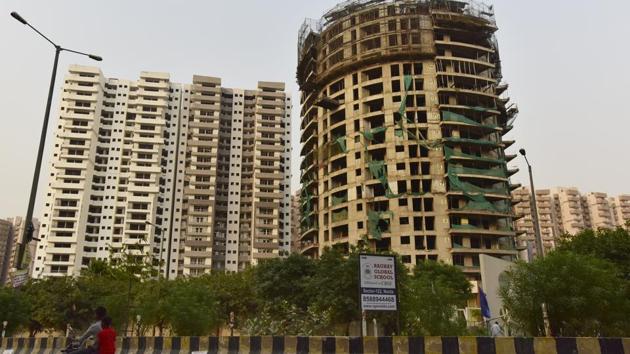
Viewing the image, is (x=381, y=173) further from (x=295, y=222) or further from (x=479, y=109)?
(x=295, y=222)

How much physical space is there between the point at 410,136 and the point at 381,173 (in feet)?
20.4

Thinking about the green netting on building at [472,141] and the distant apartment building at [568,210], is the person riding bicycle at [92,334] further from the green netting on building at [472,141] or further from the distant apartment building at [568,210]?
the distant apartment building at [568,210]

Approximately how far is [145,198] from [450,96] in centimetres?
6189

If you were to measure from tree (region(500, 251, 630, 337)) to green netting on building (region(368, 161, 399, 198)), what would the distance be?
32659 millimetres

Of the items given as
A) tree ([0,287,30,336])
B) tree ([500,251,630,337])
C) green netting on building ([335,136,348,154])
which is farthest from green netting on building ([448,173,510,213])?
tree ([0,287,30,336])

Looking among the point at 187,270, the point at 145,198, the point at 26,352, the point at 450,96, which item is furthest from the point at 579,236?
the point at 145,198

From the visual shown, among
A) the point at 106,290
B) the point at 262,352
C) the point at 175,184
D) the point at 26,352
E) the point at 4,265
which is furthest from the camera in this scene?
the point at 4,265

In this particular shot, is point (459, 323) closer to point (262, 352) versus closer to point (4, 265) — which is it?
point (262, 352)

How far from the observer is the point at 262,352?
13.5 metres

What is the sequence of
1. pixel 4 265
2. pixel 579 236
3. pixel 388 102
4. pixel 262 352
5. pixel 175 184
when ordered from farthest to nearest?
pixel 4 265 < pixel 175 184 < pixel 388 102 < pixel 579 236 < pixel 262 352

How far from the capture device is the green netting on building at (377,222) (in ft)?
188

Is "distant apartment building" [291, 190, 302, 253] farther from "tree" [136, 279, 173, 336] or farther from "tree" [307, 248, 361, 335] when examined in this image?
"tree" [307, 248, 361, 335]

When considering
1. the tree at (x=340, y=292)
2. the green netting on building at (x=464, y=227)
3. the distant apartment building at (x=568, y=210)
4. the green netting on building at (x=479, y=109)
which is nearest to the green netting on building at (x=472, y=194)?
the green netting on building at (x=464, y=227)

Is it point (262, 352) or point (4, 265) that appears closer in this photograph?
point (262, 352)
